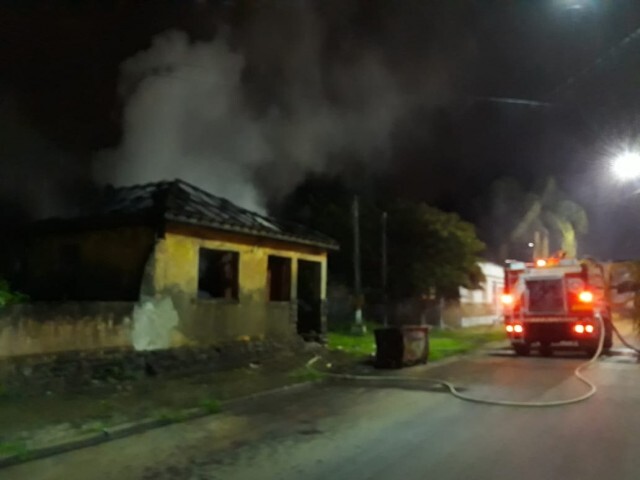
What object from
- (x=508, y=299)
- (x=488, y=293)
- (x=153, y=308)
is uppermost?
(x=488, y=293)

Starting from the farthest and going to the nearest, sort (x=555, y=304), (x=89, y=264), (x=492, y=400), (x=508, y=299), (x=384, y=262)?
(x=384, y=262) < (x=508, y=299) < (x=555, y=304) < (x=89, y=264) < (x=492, y=400)

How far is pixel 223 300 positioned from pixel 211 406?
5.27 meters

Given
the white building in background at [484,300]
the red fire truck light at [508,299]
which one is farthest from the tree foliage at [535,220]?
the red fire truck light at [508,299]

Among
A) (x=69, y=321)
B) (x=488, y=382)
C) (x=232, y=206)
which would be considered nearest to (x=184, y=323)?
(x=69, y=321)

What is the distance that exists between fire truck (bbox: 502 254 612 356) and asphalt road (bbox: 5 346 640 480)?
7.32 meters

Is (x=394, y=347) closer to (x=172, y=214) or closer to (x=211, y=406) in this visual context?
(x=172, y=214)

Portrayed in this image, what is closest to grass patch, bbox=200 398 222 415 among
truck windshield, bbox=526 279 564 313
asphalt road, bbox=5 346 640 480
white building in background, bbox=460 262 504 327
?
asphalt road, bbox=5 346 640 480

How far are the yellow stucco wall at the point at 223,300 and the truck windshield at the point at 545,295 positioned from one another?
264 inches

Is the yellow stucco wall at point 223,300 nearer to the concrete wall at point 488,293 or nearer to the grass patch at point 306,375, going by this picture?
the grass patch at point 306,375

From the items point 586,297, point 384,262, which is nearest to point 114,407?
point 586,297

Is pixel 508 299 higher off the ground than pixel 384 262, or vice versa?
pixel 384 262

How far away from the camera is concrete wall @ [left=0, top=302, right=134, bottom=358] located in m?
10.2

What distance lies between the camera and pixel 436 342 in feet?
73.8

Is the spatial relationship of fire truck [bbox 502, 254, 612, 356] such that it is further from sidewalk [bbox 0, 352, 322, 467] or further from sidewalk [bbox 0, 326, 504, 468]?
sidewalk [bbox 0, 352, 322, 467]
